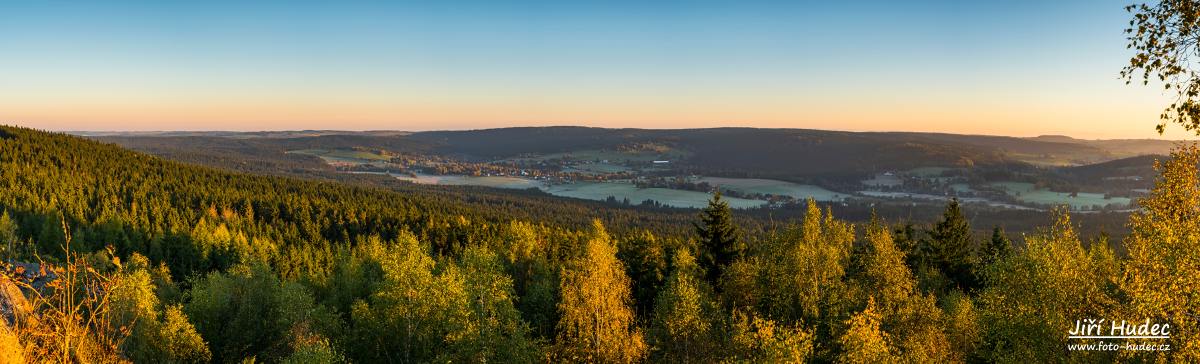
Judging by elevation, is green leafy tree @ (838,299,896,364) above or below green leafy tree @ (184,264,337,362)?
above

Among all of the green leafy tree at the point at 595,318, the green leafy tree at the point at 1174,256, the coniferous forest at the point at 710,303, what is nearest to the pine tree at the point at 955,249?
the coniferous forest at the point at 710,303

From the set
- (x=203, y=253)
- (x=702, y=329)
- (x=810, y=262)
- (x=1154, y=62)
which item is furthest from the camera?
(x=203, y=253)

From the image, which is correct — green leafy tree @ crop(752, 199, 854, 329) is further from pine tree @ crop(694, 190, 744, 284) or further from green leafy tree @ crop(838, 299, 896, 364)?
green leafy tree @ crop(838, 299, 896, 364)

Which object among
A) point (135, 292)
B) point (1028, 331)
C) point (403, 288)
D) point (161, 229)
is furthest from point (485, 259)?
point (161, 229)

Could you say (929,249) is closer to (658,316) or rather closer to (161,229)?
(658,316)

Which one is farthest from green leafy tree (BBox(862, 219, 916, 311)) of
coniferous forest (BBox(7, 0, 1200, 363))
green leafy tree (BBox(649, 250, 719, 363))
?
green leafy tree (BBox(649, 250, 719, 363))

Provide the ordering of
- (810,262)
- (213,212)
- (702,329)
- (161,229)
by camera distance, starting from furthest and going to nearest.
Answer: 1. (213,212)
2. (161,229)
3. (810,262)
4. (702,329)
